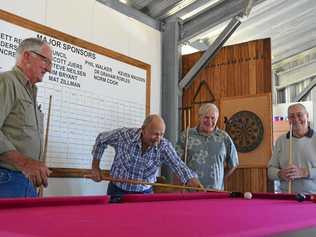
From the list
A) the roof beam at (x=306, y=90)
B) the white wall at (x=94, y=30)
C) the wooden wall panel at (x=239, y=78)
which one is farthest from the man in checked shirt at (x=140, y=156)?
the roof beam at (x=306, y=90)

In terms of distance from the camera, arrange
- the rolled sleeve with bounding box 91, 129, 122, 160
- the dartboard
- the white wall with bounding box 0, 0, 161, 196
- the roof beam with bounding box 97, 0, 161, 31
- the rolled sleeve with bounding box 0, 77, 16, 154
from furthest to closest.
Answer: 1. the dartboard
2. the roof beam with bounding box 97, 0, 161, 31
3. the white wall with bounding box 0, 0, 161, 196
4. the rolled sleeve with bounding box 91, 129, 122, 160
5. the rolled sleeve with bounding box 0, 77, 16, 154

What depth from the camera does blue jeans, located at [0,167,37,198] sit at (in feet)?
7.66

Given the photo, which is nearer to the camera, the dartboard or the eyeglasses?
the eyeglasses

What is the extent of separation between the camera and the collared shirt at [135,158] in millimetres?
3254

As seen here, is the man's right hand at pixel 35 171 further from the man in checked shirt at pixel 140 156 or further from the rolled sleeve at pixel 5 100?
the man in checked shirt at pixel 140 156

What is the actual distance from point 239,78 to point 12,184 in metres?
2.84

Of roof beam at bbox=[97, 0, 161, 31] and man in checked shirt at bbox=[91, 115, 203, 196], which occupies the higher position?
roof beam at bbox=[97, 0, 161, 31]

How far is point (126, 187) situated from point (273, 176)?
3.80 feet

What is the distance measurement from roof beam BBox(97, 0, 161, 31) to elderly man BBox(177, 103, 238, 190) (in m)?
1.28

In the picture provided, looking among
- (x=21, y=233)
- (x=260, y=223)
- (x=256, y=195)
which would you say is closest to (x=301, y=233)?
(x=260, y=223)

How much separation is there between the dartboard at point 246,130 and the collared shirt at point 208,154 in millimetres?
713

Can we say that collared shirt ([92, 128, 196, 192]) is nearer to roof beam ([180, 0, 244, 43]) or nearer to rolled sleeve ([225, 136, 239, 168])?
rolled sleeve ([225, 136, 239, 168])

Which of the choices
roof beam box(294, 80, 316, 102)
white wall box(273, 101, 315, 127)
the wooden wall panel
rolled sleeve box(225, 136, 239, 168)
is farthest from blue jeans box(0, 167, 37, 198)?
roof beam box(294, 80, 316, 102)

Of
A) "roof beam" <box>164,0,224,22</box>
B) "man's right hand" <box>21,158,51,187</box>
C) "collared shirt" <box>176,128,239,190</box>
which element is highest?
"roof beam" <box>164,0,224,22</box>
